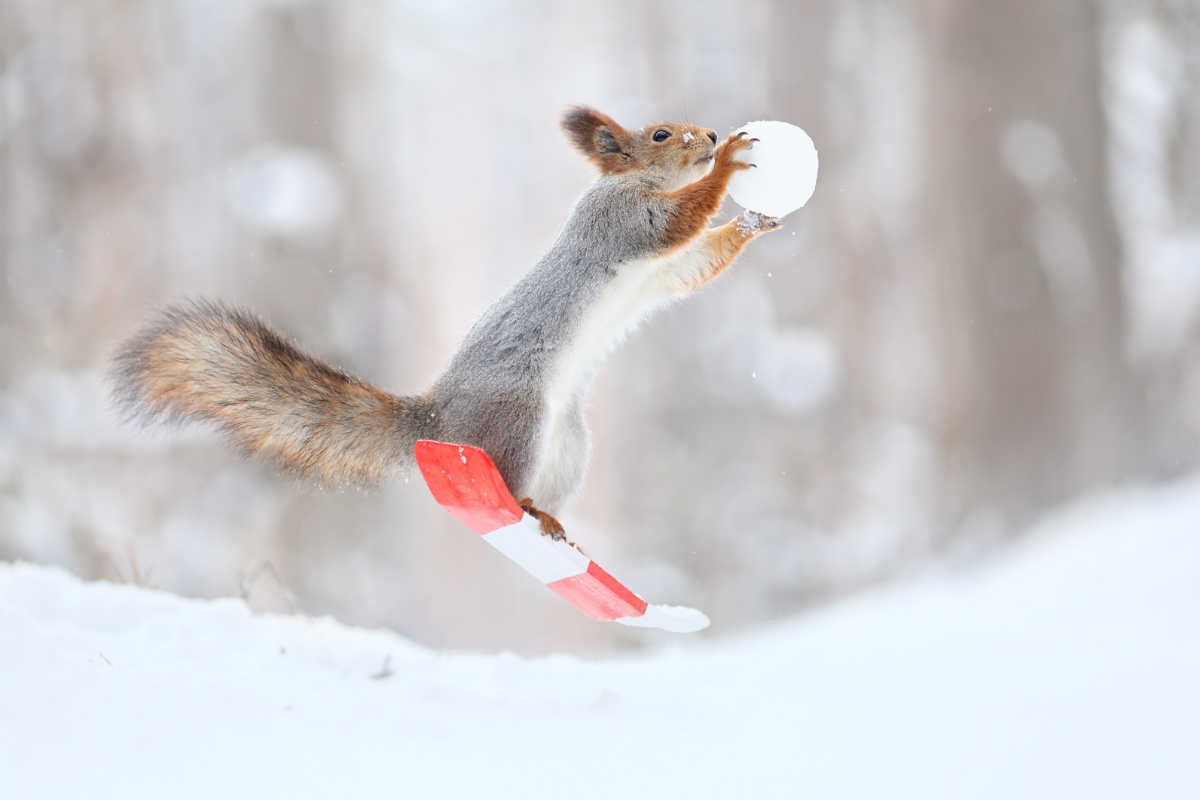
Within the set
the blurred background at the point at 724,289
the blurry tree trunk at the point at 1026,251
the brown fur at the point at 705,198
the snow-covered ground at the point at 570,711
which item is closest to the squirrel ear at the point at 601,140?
the brown fur at the point at 705,198

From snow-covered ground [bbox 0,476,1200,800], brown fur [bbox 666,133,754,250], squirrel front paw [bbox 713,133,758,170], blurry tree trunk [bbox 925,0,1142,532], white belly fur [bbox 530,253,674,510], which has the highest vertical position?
blurry tree trunk [bbox 925,0,1142,532]

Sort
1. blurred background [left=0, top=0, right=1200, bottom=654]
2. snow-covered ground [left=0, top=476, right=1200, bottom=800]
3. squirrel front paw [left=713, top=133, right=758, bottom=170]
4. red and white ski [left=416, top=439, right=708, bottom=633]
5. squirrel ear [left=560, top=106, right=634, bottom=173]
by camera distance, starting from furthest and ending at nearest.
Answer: blurred background [left=0, top=0, right=1200, bottom=654] → squirrel ear [left=560, top=106, right=634, bottom=173] → squirrel front paw [left=713, top=133, right=758, bottom=170] → red and white ski [left=416, top=439, right=708, bottom=633] → snow-covered ground [left=0, top=476, right=1200, bottom=800]

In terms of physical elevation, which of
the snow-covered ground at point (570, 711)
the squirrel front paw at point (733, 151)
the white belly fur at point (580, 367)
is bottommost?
the snow-covered ground at point (570, 711)

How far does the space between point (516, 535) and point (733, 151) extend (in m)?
0.86

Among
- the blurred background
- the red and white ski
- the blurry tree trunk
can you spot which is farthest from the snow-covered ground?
the blurry tree trunk

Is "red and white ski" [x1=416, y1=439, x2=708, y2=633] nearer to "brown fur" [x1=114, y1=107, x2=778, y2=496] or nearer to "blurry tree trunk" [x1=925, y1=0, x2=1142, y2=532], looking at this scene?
"brown fur" [x1=114, y1=107, x2=778, y2=496]

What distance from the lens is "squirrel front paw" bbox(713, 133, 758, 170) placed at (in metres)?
1.91

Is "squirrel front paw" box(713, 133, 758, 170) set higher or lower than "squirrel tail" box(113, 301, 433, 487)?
higher

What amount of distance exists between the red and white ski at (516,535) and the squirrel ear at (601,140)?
786 millimetres

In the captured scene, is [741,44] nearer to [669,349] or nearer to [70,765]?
[669,349]

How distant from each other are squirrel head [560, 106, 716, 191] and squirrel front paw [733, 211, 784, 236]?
0.16 m

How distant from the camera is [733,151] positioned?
6.31ft

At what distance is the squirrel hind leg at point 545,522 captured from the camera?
5.93ft

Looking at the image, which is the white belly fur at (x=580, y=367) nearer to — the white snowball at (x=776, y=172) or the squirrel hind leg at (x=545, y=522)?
the squirrel hind leg at (x=545, y=522)
